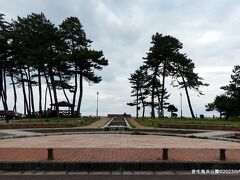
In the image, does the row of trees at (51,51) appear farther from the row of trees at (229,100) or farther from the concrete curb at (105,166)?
the concrete curb at (105,166)

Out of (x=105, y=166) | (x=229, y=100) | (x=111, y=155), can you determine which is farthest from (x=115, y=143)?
(x=229, y=100)

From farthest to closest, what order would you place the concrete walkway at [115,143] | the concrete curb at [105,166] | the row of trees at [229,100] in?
the row of trees at [229,100] → the concrete walkway at [115,143] → the concrete curb at [105,166]

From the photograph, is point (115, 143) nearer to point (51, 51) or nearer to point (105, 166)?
point (105, 166)

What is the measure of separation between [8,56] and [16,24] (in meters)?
5.55

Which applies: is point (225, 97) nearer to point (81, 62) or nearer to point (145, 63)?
point (145, 63)

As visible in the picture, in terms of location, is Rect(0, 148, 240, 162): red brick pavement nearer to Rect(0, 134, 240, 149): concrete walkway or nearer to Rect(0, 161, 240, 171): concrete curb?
Rect(0, 161, 240, 171): concrete curb

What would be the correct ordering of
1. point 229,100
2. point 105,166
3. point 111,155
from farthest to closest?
point 229,100 < point 111,155 < point 105,166

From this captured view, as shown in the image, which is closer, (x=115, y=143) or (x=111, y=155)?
(x=111, y=155)

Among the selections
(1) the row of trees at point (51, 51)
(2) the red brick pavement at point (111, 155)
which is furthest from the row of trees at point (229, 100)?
(2) the red brick pavement at point (111, 155)

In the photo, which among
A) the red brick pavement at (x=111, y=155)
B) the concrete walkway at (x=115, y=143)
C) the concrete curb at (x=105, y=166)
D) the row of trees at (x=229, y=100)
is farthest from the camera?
the row of trees at (x=229, y=100)

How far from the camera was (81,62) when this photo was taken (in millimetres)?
59031

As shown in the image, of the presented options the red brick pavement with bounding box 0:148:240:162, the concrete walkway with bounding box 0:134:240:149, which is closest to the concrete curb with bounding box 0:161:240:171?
the red brick pavement with bounding box 0:148:240:162

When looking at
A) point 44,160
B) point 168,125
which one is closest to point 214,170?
point 44,160

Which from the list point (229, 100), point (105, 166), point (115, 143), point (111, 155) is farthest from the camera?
point (229, 100)
